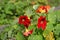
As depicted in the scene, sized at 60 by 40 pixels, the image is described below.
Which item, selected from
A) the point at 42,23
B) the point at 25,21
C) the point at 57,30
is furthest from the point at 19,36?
the point at 57,30

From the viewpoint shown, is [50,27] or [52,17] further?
[52,17]

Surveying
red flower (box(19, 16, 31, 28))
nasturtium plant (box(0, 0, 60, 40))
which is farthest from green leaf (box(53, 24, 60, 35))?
red flower (box(19, 16, 31, 28))

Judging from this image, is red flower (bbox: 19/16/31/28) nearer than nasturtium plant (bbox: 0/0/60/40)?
No

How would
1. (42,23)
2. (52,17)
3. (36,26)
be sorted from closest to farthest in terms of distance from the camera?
(42,23), (36,26), (52,17)

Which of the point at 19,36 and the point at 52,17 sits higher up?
the point at 52,17

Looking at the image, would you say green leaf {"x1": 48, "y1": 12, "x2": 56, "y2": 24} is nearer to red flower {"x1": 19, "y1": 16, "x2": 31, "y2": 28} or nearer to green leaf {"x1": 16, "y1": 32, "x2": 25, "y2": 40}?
red flower {"x1": 19, "y1": 16, "x2": 31, "y2": 28}

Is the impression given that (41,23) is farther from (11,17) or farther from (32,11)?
(11,17)

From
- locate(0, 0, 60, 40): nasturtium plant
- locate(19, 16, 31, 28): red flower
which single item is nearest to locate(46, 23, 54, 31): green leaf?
locate(0, 0, 60, 40): nasturtium plant

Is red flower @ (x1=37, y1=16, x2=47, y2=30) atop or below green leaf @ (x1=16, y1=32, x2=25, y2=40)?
atop

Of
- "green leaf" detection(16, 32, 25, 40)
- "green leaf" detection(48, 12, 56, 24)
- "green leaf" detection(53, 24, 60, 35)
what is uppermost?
"green leaf" detection(48, 12, 56, 24)

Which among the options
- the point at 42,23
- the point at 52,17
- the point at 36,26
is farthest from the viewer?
the point at 52,17

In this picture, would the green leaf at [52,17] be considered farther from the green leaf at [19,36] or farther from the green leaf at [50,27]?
the green leaf at [19,36]

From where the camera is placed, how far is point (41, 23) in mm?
2947

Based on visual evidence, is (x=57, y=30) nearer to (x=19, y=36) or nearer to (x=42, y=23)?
(x=42, y=23)
